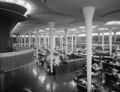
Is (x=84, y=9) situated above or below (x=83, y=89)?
above

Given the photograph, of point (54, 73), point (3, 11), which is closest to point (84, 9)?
point (3, 11)

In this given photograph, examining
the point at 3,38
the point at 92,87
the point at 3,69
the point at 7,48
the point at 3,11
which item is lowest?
the point at 92,87

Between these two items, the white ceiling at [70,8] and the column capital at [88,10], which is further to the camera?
the column capital at [88,10]

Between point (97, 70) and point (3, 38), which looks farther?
point (97, 70)

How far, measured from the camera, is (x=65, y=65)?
16.1m

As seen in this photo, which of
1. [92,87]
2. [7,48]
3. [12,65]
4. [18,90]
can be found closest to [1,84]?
[18,90]

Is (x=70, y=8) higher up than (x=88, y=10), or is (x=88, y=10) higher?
(x=70, y=8)

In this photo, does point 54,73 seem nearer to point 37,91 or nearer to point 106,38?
point 37,91

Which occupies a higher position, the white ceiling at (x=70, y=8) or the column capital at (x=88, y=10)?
the white ceiling at (x=70, y=8)

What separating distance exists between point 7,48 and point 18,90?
4446 mm

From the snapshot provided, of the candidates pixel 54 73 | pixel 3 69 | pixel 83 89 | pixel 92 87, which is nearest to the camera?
pixel 3 69

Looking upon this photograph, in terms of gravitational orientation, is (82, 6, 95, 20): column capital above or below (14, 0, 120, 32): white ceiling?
below

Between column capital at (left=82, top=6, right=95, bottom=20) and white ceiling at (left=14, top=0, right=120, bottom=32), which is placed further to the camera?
column capital at (left=82, top=6, right=95, bottom=20)

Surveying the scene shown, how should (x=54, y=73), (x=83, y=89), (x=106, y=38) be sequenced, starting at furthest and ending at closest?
1. (x=106, y=38)
2. (x=54, y=73)
3. (x=83, y=89)
